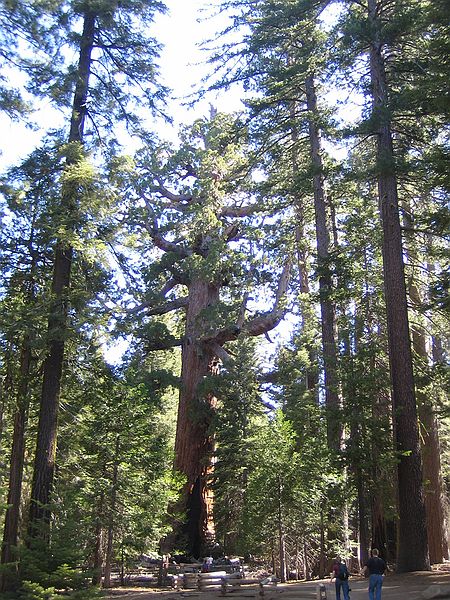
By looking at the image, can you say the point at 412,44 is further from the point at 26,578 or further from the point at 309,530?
the point at 26,578

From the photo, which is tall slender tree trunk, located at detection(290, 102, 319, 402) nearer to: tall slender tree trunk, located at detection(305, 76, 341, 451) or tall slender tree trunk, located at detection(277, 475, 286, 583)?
tall slender tree trunk, located at detection(305, 76, 341, 451)

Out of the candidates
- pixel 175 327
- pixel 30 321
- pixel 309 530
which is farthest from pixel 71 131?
pixel 175 327

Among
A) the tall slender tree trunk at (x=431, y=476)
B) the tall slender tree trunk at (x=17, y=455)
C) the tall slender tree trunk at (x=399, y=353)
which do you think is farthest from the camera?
the tall slender tree trunk at (x=431, y=476)

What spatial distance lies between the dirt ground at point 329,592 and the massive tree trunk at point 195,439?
687 centimetres

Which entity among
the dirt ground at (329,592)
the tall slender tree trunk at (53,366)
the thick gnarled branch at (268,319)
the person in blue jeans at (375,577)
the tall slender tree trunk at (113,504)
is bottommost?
the dirt ground at (329,592)

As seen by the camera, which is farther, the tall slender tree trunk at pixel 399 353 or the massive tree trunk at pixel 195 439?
the massive tree trunk at pixel 195 439

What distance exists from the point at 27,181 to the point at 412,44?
1127 cm

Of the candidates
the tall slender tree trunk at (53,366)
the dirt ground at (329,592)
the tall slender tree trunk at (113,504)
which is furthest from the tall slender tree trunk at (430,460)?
the tall slender tree trunk at (53,366)

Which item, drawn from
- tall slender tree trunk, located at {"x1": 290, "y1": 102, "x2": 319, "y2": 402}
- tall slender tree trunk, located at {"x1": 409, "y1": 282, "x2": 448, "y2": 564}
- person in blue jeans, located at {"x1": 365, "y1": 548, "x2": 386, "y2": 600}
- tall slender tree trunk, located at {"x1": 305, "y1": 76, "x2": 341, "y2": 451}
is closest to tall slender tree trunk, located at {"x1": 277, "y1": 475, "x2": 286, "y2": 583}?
tall slender tree trunk, located at {"x1": 305, "y1": 76, "x2": 341, "y2": 451}

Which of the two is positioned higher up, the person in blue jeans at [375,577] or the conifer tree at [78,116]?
the conifer tree at [78,116]

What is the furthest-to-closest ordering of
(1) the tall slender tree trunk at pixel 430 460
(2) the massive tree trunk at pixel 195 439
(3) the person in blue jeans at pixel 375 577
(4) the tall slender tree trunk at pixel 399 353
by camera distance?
1. (2) the massive tree trunk at pixel 195 439
2. (1) the tall slender tree trunk at pixel 430 460
3. (4) the tall slender tree trunk at pixel 399 353
4. (3) the person in blue jeans at pixel 375 577

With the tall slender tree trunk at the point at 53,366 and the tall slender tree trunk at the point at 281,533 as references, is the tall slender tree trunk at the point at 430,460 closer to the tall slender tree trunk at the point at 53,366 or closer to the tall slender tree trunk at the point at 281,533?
the tall slender tree trunk at the point at 281,533

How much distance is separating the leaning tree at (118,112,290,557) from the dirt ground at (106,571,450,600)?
19.3 ft

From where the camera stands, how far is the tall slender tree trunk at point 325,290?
1484 cm
